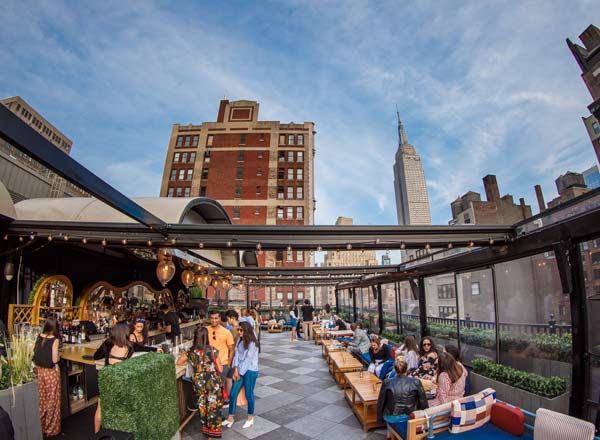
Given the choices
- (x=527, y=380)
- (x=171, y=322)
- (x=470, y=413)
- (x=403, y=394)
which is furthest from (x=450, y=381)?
(x=171, y=322)

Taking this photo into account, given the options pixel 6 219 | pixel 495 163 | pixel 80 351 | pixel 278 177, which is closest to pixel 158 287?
pixel 80 351

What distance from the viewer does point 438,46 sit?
10258 mm

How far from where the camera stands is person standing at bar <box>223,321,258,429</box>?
200 inches

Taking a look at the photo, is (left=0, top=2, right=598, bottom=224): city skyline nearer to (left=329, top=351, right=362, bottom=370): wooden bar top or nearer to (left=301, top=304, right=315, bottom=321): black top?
(left=329, top=351, right=362, bottom=370): wooden bar top

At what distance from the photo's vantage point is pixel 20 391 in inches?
132

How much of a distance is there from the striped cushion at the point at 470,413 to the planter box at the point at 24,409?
5.36m

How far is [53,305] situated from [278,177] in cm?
3435

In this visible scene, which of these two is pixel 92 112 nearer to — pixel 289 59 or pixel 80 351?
pixel 289 59

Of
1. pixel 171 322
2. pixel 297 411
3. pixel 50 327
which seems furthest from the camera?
pixel 171 322

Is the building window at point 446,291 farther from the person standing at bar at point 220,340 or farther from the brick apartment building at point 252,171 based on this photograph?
the brick apartment building at point 252,171

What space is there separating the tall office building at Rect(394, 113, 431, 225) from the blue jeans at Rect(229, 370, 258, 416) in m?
146

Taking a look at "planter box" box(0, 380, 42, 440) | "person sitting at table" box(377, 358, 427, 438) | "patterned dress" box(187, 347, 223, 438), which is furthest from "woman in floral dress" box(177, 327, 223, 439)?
"person sitting at table" box(377, 358, 427, 438)

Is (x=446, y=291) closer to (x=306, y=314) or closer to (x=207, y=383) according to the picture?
(x=207, y=383)

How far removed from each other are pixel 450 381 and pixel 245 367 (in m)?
3.41
